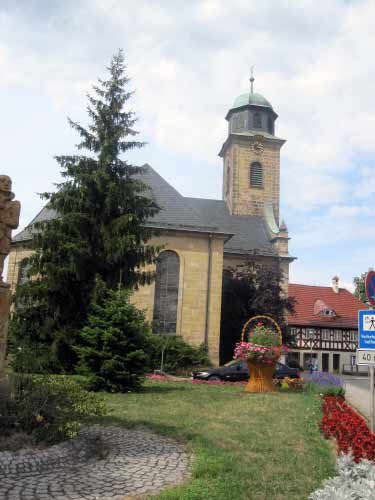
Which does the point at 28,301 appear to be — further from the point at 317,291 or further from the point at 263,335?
the point at 317,291

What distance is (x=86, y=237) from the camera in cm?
1742

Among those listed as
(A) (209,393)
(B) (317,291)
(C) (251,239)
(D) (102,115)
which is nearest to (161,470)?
(A) (209,393)

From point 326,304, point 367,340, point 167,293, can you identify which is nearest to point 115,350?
point 367,340

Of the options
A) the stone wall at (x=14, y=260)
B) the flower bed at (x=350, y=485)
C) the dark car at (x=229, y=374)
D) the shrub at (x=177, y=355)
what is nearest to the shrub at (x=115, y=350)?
the dark car at (x=229, y=374)

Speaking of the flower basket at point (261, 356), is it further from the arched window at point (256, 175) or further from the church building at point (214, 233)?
the arched window at point (256, 175)

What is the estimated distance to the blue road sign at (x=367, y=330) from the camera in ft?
25.1

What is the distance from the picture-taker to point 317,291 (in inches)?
1753

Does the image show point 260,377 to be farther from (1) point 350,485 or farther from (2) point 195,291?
(2) point 195,291

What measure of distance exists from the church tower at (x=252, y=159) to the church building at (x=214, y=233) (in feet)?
0.29

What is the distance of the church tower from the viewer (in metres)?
42.3

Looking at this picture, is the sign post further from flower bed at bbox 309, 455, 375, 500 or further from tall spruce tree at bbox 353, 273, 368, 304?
tall spruce tree at bbox 353, 273, 368, 304

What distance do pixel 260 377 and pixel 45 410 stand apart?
9.84 metres

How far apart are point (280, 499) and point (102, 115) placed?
16598mm

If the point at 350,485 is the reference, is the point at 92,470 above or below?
below
